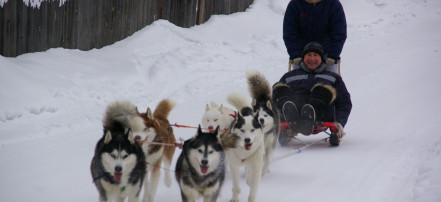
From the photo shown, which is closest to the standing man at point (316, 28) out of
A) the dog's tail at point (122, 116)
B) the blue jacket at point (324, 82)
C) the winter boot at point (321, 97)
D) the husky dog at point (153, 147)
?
the blue jacket at point (324, 82)

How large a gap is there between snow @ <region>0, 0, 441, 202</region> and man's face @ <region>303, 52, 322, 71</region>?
1036mm

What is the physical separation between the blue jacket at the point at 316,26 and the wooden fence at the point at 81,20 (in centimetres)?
414

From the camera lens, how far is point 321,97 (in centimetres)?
627

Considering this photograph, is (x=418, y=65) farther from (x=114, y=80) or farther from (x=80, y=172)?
(x=80, y=172)

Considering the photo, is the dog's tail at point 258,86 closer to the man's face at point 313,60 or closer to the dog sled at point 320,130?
the dog sled at point 320,130

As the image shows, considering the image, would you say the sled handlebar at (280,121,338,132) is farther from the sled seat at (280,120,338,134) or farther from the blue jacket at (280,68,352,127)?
the blue jacket at (280,68,352,127)

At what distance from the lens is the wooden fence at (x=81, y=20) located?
26.7ft

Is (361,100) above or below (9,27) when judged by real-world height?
below

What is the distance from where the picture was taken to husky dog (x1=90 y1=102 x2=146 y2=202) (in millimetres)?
3686

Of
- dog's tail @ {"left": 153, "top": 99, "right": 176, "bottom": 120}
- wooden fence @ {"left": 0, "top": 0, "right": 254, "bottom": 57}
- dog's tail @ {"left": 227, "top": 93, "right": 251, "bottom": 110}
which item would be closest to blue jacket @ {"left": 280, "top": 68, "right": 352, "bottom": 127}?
dog's tail @ {"left": 227, "top": 93, "right": 251, "bottom": 110}

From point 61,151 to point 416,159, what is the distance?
3800mm

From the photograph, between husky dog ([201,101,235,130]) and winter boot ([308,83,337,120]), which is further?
winter boot ([308,83,337,120])

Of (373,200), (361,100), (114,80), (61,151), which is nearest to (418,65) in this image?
(361,100)

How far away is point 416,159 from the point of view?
17.9 ft
